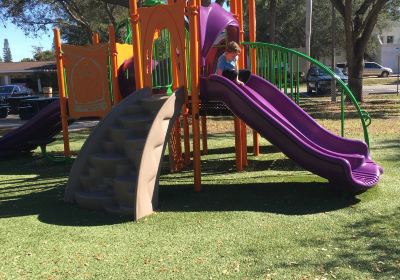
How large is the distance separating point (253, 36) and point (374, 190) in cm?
431

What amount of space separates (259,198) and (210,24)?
317 centimetres

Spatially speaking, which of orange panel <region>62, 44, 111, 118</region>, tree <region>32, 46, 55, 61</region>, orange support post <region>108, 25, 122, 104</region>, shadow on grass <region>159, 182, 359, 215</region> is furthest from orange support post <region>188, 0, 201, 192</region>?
tree <region>32, 46, 55, 61</region>

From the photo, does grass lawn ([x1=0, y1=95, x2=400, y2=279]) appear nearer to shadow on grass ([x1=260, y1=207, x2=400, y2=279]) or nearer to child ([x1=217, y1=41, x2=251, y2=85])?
shadow on grass ([x1=260, y1=207, x2=400, y2=279])

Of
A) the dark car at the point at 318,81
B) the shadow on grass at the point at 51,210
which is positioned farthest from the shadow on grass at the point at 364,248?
the dark car at the point at 318,81

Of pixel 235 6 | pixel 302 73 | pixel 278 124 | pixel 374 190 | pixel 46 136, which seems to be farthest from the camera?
pixel 302 73

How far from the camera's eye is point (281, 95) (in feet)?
23.5

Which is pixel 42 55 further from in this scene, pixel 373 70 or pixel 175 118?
pixel 175 118

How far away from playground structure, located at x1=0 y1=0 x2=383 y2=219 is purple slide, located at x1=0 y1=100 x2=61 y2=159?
1.94 meters

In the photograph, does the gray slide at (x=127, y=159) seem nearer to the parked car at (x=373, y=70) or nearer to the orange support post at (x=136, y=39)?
the orange support post at (x=136, y=39)

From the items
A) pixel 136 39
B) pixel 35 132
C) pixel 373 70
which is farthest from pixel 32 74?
pixel 136 39

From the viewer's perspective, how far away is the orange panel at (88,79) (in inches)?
352

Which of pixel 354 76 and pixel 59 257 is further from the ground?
pixel 354 76

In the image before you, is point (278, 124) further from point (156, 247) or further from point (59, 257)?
point (59, 257)

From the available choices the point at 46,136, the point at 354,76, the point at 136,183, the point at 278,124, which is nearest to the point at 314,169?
the point at 278,124
